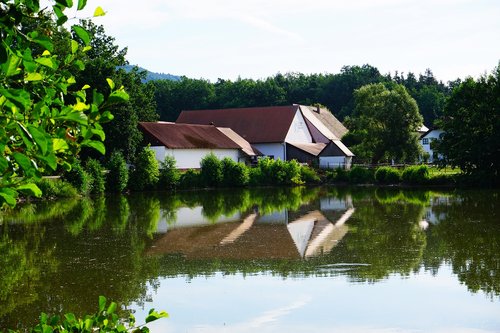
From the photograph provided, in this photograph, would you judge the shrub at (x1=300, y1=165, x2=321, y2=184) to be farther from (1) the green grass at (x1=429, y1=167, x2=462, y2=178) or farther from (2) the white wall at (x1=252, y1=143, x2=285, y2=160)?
(2) the white wall at (x1=252, y1=143, x2=285, y2=160)

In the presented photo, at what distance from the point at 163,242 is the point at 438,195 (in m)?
18.4

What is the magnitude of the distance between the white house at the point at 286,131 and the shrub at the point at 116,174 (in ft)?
53.7

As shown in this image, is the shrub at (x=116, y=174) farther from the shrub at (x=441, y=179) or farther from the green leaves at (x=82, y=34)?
the green leaves at (x=82, y=34)

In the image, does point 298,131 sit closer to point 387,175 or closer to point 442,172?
point 442,172

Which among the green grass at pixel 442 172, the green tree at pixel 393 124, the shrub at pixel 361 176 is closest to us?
the green grass at pixel 442 172

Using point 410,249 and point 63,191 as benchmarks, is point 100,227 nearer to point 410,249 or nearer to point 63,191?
point 410,249

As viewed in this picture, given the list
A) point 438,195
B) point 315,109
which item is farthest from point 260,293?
point 315,109

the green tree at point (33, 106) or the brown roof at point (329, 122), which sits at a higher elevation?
the brown roof at point (329, 122)

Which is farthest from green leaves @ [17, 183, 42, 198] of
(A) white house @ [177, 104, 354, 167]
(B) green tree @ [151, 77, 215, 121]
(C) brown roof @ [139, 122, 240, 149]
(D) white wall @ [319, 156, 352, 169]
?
(B) green tree @ [151, 77, 215, 121]

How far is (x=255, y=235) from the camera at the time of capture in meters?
17.8

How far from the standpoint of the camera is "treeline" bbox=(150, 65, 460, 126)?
7656 centimetres

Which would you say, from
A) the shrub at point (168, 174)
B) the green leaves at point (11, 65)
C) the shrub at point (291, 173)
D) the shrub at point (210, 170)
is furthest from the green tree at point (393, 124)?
the green leaves at point (11, 65)

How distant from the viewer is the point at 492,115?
3641cm

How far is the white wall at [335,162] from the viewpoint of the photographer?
4534cm
